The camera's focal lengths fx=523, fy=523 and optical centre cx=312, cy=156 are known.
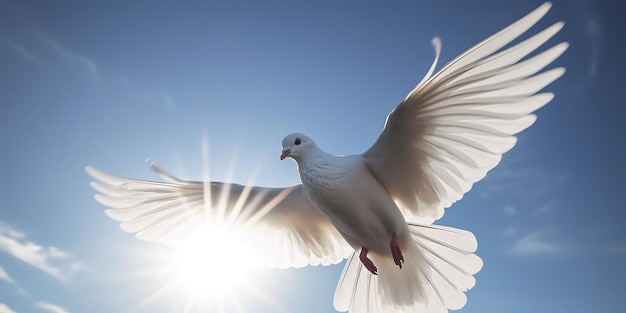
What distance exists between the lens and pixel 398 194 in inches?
272

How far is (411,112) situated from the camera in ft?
19.9

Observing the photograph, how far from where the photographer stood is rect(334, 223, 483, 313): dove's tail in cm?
703

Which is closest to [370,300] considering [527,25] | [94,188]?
[94,188]

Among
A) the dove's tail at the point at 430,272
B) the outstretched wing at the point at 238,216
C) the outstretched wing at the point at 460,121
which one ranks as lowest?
the dove's tail at the point at 430,272

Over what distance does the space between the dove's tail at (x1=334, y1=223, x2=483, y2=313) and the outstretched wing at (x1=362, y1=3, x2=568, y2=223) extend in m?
0.47

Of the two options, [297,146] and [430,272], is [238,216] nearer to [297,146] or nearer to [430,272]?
[297,146]

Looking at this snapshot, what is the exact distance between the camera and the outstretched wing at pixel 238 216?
7.78m

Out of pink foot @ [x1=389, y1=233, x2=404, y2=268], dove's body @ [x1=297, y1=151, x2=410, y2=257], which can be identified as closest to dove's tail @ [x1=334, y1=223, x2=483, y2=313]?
pink foot @ [x1=389, y1=233, x2=404, y2=268]

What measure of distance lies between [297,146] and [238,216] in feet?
7.49

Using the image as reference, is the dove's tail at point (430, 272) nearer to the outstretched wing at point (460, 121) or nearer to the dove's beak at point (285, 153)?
the outstretched wing at point (460, 121)

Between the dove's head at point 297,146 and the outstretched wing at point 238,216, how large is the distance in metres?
1.33

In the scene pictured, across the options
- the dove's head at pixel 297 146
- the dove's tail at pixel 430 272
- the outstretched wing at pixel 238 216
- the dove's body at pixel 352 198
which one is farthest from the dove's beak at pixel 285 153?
the dove's tail at pixel 430 272

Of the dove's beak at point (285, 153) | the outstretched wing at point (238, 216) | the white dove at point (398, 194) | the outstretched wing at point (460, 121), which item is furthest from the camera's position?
the outstretched wing at point (238, 216)

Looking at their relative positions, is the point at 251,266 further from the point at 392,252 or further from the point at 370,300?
the point at 392,252
